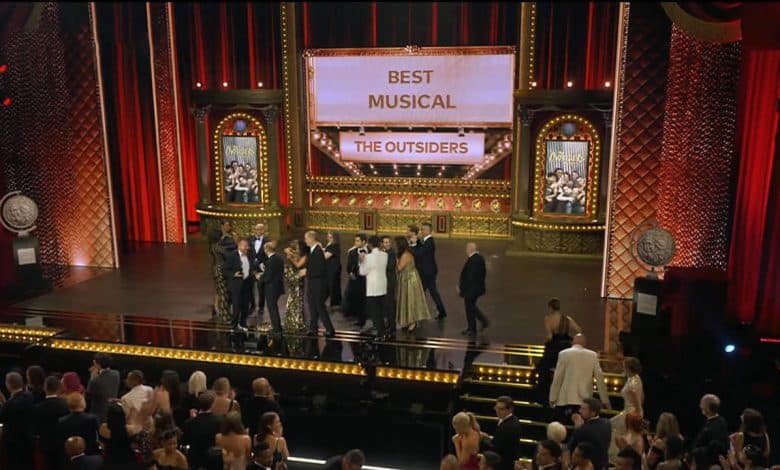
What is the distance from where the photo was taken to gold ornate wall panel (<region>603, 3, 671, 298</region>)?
33.2 feet

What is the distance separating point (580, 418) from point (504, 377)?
2044 millimetres

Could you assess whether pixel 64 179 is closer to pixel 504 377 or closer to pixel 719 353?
pixel 504 377

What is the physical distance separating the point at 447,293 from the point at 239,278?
10.7ft

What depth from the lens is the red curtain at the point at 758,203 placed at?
8344mm

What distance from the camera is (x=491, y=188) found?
15008 millimetres

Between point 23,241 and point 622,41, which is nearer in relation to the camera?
point 622,41

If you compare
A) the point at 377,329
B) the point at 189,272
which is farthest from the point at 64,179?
the point at 377,329

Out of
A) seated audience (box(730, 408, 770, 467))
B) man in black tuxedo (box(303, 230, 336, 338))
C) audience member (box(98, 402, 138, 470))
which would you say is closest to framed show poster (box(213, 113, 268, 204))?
man in black tuxedo (box(303, 230, 336, 338))

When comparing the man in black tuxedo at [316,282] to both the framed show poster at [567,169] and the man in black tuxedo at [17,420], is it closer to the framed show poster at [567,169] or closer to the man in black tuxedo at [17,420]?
the man in black tuxedo at [17,420]

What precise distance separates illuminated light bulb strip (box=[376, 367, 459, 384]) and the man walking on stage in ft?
2.82

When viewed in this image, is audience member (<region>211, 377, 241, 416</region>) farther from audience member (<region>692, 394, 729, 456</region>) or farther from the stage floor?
audience member (<region>692, 394, 729, 456</region>)

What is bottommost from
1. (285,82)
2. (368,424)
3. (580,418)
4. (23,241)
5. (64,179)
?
(368,424)

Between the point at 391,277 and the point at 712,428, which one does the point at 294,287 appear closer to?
the point at 391,277

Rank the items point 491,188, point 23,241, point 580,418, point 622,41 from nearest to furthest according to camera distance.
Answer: point 580,418 < point 622,41 < point 23,241 < point 491,188
